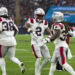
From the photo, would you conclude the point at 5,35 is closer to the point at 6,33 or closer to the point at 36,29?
the point at 6,33

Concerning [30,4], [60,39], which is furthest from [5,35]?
[30,4]

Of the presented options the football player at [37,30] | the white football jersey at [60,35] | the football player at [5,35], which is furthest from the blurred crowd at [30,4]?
the white football jersey at [60,35]

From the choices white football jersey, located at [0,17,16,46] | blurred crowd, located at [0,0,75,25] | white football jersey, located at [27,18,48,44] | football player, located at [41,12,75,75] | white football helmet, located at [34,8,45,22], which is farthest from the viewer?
blurred crowd, located at [0,0,75,25]

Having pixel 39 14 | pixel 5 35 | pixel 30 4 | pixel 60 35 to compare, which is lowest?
pixel 30 4

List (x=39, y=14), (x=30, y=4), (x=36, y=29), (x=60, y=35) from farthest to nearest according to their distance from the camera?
1. (x=30, y=4)
2. (x=36, y=29)
3. (x=39, y=14)
4. (x=60, y=35)

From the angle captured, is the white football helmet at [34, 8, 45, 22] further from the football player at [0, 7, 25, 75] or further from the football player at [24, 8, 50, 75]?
the football player at [0, 7, 25, 75]

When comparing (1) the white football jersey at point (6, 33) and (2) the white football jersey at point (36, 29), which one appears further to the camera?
(2) the white football jersey at point (36, 29)

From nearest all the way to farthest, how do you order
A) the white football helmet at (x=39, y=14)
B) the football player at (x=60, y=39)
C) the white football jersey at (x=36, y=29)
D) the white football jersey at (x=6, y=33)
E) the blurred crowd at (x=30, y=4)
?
the football player at (x=60, y=39)
the white football jersey at (x=6, y=33)
the white football helmet at (x=39, y=14)
the white football jersey at (x=36, y=29)
the blurred crowd at (x=30, y=4)

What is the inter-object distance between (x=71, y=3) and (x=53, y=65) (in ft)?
92.8

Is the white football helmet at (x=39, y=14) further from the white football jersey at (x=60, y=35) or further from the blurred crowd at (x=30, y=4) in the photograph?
the blurred crowd at (x=30, y=4)

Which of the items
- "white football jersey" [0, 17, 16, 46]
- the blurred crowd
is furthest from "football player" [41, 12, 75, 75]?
the blurred crowd

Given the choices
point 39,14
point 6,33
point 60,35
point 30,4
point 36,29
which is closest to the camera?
point 60,35

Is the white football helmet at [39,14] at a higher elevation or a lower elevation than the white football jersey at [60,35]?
higher

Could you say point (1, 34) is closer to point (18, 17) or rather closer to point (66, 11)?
point (66, 11)
